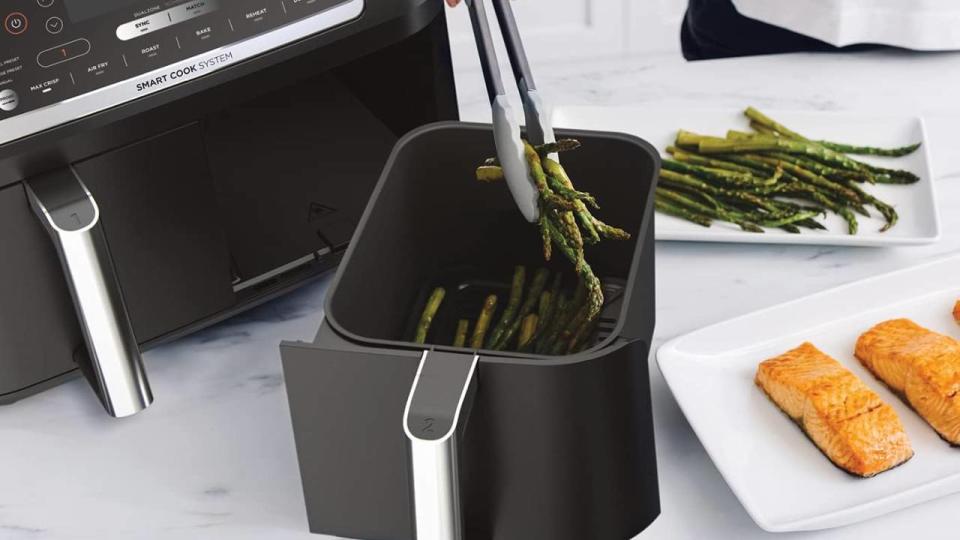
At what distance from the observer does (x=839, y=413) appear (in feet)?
3.61

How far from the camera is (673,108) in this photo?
162 cm

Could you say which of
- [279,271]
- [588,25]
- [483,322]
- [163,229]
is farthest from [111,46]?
[588,25]

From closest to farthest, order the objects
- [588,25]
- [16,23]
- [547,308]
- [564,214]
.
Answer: [16,23] < [564,214] < [547,308] < [588,25]

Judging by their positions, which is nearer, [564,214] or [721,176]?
[564,214]

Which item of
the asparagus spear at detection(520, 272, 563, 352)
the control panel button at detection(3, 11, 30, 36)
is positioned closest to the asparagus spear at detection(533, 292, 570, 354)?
the asparagus spear at detection(520, 272, 563, 352)

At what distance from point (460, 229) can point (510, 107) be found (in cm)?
24

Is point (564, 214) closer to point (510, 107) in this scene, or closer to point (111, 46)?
point (510, 107)

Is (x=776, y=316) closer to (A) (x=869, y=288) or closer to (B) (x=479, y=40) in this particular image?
(A) (x=869, y=288)

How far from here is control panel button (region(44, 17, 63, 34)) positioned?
38.9 inches

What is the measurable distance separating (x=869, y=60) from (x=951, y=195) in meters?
0.32

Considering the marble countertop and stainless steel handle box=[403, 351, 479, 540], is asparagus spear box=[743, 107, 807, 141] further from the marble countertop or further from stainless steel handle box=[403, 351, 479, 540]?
stainless steel handle box=[403, 351, 479, 540]

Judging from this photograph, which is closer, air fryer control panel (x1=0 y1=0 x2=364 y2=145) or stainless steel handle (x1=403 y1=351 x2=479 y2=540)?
stainless steel handle (x1=403 y1=351 x2=479 y2=540)

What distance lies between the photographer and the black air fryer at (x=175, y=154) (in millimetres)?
1011

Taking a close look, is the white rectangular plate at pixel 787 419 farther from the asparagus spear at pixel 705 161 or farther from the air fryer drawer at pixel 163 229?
the air fryer drawer at pixel 163 229
